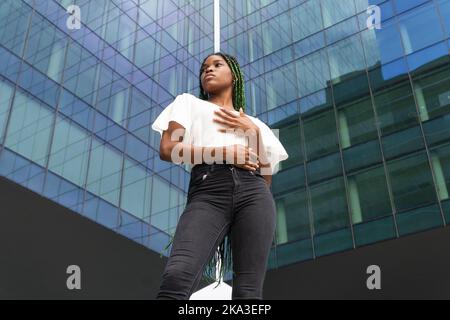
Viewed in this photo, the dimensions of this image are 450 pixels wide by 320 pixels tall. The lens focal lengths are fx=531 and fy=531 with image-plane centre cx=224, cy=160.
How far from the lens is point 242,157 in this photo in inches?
90.9

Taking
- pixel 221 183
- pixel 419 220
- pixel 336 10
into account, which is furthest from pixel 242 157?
pixel 336 10

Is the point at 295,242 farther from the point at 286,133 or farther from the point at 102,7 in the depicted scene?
the point at 102,7

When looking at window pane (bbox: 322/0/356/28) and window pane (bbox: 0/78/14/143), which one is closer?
window pane (bbox: 0/78/14/143)

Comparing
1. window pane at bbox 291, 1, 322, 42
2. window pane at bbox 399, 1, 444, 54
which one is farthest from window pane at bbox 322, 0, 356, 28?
window pane at bbox 399, 1, 444, 54

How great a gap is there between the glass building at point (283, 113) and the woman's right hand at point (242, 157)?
12.9m

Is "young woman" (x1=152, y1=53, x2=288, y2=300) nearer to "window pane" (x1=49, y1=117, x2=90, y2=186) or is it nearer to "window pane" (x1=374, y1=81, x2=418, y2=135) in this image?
"window pane" (x1=49, y1=117, x2=90, y2=186)

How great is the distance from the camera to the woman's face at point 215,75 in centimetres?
272

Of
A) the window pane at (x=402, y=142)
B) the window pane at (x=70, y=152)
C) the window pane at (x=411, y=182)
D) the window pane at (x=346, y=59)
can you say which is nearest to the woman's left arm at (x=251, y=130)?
the window pane at (x=70, y=152)

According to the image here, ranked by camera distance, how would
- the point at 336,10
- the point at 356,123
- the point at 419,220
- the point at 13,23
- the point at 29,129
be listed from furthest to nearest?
the point at 336,10
the point at 356,123
the point at 419,220
the point at 13,23
the point at 29,129

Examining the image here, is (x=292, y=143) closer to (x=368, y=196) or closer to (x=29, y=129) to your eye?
(x=368, y=196)

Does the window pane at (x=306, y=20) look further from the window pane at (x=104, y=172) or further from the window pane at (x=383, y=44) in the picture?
the window pane at (x=104, y=172)

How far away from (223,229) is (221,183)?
213mm

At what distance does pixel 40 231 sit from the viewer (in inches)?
626

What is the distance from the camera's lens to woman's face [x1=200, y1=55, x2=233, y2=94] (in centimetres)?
272
